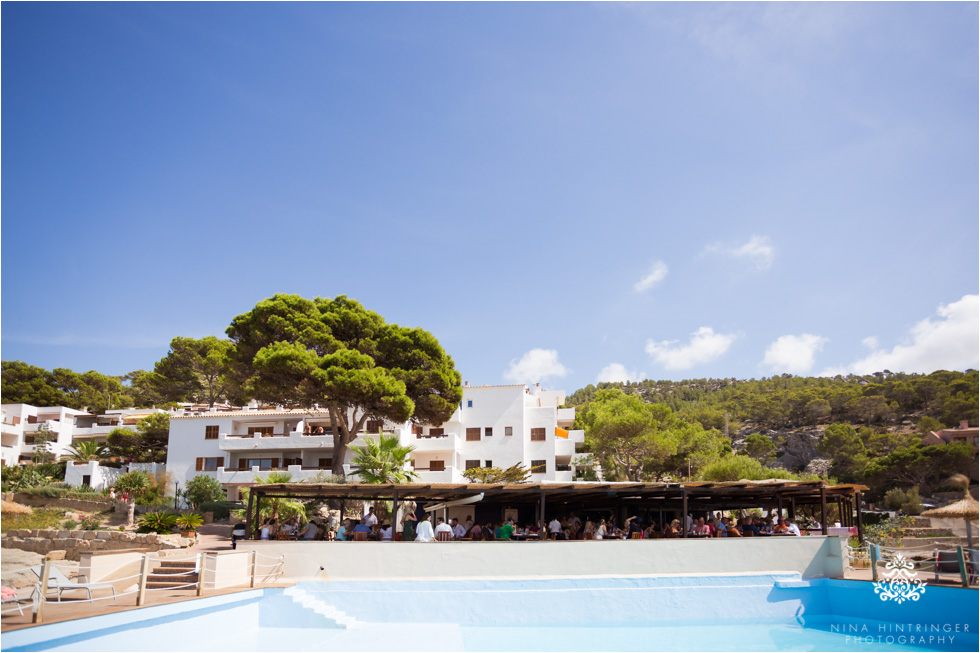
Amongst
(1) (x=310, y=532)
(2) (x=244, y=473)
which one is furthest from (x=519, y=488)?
(2) (x=244, y=473)

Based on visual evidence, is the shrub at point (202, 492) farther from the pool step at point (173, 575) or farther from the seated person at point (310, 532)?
the pool step at point (173, 575)

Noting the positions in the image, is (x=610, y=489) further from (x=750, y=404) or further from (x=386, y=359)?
(x=750, y=404)

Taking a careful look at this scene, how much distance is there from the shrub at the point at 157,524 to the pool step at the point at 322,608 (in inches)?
475

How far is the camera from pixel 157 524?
82.5 feet

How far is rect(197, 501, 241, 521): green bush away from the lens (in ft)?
104

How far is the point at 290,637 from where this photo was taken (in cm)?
1411

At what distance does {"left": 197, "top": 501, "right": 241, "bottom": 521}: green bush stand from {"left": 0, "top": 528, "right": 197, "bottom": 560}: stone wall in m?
7.07

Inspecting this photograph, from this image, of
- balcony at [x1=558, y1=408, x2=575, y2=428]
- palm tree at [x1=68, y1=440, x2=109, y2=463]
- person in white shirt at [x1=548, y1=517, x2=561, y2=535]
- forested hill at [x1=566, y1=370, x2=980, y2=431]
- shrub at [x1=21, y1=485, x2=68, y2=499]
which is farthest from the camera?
forested hill at [x1=566, y1=370, x2=980, y2=431]

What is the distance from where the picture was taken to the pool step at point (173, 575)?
1509 cm

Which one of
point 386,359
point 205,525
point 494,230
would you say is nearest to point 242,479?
point 205,525

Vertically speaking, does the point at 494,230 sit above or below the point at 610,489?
above

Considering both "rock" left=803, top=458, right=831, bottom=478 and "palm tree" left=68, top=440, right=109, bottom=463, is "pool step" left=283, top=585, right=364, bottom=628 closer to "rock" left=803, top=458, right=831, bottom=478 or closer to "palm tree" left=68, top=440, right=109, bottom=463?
"palm tree" left=68, top=440, right=109, bottom=463

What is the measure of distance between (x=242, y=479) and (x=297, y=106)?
78.3ft

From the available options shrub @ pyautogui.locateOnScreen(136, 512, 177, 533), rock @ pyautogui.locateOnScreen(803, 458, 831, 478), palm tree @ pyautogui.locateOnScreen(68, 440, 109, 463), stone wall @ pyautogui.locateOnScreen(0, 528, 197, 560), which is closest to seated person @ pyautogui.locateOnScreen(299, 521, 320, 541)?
stone wall @ pyautogui.locateOnScreen(0, 528, 197, 560)
